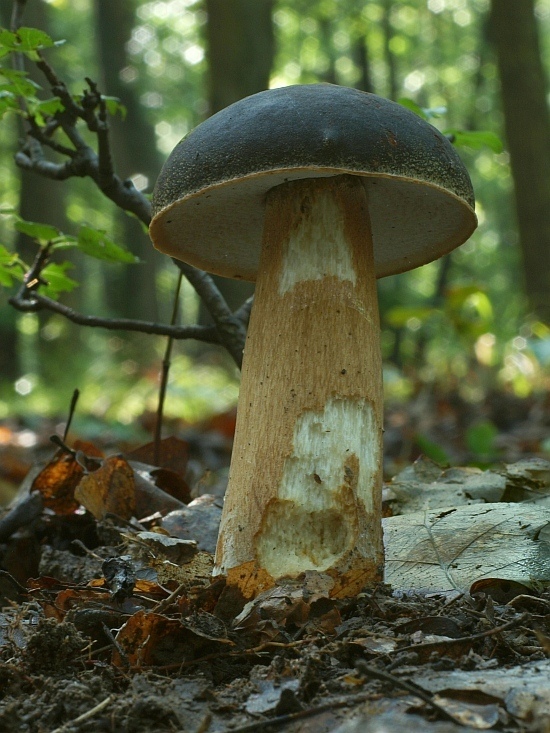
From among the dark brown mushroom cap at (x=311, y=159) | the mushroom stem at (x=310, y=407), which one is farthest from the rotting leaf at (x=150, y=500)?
the dark brown mushroom cap at (x=311, y=159)

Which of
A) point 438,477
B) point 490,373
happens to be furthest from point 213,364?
point 438,477

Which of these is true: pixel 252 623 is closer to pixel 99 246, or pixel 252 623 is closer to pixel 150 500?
pixel 150 500

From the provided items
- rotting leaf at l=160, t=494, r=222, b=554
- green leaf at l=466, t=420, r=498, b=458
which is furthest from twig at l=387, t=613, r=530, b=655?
green leaf at l=466, t=420, r=498, b=458

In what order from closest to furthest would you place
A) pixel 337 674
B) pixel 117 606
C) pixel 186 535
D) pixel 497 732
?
pixel 497 732 < pixel 337 674 < pixel 117 606 < pixel 186 535

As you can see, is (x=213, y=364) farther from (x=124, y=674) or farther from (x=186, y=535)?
(x=124, y=674)

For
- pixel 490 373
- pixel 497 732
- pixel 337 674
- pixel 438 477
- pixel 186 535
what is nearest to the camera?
pixel 497 732

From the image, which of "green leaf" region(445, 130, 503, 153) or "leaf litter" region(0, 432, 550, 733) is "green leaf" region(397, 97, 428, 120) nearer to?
"green leaf" region(445, 130, 503, 153)

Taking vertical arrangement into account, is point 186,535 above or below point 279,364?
below
